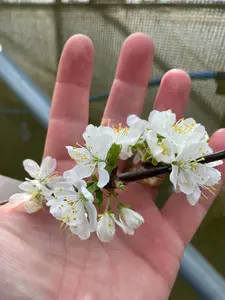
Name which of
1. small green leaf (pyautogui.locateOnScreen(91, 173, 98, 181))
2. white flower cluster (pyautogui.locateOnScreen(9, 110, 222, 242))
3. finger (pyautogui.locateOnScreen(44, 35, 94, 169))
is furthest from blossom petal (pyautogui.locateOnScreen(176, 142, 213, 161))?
finger (pyautogui.locateOnScreen(44, 35, 94, 169))

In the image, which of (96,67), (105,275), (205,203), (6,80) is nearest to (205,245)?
(205,203)

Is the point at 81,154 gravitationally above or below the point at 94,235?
above

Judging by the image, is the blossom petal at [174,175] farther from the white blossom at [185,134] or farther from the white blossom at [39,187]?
the white blossom at [39,187]

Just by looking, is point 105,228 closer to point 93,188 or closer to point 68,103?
point 93,188

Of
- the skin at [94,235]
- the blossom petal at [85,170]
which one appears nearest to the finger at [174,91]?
the skin at [94,235]

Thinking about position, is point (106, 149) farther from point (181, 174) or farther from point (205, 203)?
point (205, 203)

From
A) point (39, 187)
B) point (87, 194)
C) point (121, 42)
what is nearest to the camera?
point (87, 194)

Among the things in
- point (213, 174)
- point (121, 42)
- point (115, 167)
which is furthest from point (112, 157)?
point (121, 42)

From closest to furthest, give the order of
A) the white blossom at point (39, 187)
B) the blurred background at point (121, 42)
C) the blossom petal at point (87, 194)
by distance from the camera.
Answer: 1. the blossom petal at point (87, 194)
2. the white blossom at point (39, 187)
3. the blurred background at point (121, 42)
